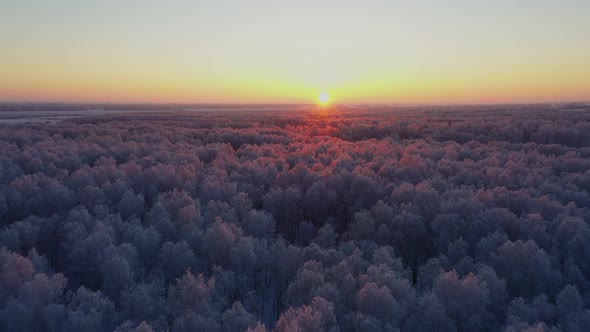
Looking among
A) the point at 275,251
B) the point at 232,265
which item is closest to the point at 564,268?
the point at 275,251

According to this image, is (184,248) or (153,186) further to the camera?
(153,186)

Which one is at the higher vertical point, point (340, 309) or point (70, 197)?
point (70, 197)

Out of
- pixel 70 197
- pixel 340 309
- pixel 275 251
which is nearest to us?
pixel 340 309

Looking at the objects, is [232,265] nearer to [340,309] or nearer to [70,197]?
[340,309]

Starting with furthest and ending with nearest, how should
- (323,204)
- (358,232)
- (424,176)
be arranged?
(424,176), (323,204), (358,232)

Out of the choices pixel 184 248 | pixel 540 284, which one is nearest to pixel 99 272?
pixel 184 248

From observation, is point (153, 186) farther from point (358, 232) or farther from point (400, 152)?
point (400, 152)
